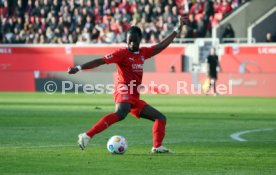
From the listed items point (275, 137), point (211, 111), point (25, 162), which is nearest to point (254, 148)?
point (275, 137)

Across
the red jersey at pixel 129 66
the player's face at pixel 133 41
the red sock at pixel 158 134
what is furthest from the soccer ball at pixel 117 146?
the player's face at pixel 133 41

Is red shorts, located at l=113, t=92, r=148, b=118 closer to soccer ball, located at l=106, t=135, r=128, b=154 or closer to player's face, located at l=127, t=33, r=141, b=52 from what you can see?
soccer ball, located at l=106, t=135, r=128, b=154

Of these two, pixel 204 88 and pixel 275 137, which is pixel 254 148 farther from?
pixel 204 88

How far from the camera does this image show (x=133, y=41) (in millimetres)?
15414

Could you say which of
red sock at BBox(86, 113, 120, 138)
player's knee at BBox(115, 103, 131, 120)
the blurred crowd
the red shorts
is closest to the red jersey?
the red shorts

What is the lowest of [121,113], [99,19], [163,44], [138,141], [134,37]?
[138,141]

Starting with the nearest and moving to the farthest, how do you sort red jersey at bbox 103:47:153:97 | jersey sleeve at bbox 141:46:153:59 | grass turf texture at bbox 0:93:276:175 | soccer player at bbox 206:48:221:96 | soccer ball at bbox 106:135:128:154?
grass turf texture at bbox 0:93:276:175, soccer ball at bbox 106:135:128:154, red jersey at bbox 103:47:153:97, jersey sleeve at bbox 141:46:153:59, soccer player at bbox 206:48:221:96

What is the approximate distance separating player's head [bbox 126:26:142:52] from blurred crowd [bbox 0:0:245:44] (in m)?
28.0

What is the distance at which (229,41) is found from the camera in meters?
44.4

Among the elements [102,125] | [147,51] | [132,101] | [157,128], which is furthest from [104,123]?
[147,51]

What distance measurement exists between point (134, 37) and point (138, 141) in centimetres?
321

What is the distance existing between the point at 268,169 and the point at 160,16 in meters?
32.5

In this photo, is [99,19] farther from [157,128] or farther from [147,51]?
[157,128]

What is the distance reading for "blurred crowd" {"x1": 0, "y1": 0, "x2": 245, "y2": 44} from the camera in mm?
44625
